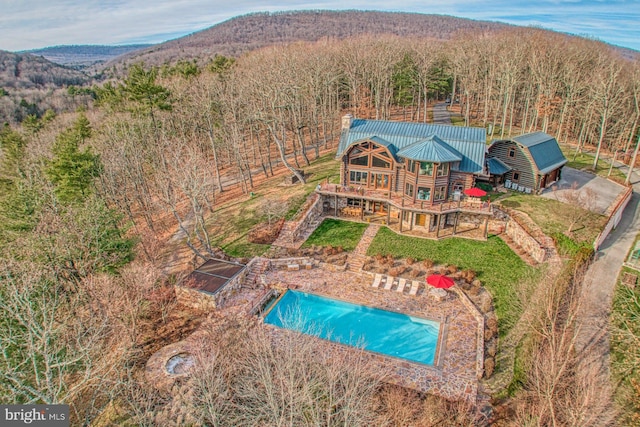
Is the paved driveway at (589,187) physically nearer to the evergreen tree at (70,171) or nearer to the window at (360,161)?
the window at (360,161)

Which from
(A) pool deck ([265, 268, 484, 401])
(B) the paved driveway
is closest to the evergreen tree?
(A) pool deck ([265, 268, 484, 401])

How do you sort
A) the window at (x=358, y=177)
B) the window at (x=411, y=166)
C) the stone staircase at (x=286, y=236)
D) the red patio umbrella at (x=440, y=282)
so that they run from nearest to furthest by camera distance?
1. the red patio umbrella at (x=440, y=282)
2. the window at (x=411, y=166)
3. the stone staircase at (x=286, y=236)
4. the window at (x=358, y=177)

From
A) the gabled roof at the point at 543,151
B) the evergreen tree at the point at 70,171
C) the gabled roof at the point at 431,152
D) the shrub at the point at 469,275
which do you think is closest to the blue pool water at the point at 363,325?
Result: the shrub at the point at 469,275

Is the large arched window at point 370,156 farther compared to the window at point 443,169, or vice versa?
the large arched window at point 370,156

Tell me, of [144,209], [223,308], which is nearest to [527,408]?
[223,308]

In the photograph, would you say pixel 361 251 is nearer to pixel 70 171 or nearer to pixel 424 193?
pixel 424 193

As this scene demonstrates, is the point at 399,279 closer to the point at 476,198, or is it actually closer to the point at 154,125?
the point at 476,198

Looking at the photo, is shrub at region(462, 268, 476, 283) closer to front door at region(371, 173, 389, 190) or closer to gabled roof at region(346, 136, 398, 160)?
front door at region(371, 173, 389, 190)
